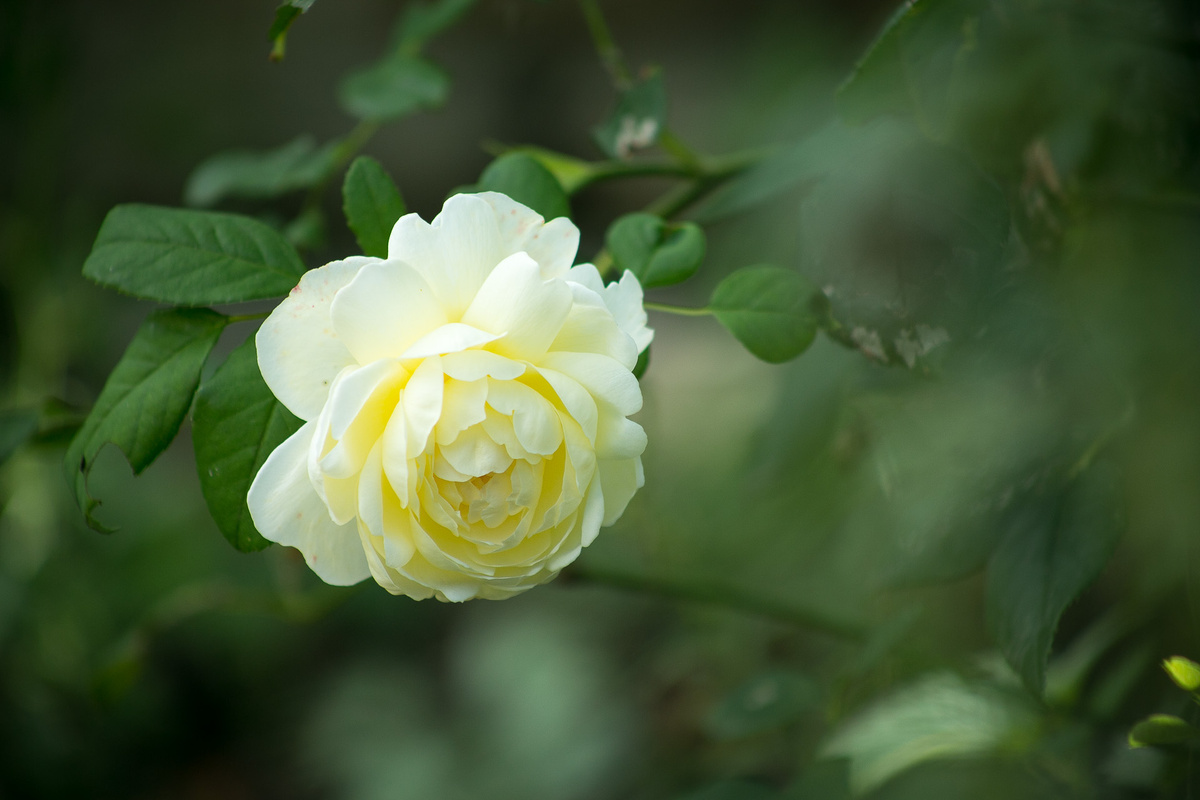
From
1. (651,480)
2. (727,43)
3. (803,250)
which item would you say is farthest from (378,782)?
(727,43)

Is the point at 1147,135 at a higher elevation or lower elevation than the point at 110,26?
higher

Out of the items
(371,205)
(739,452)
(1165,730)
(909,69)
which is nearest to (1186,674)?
(1165,730)

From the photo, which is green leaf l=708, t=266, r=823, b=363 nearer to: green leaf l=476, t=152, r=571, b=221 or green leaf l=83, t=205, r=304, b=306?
green leaf l=476, t=152, r=571, b=221

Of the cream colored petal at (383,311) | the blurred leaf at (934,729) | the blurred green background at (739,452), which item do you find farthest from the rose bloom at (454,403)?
the blurred leaf at (934,729)

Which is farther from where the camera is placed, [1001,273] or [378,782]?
[378,782]

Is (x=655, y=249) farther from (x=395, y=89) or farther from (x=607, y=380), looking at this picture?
(x=395, y=89)

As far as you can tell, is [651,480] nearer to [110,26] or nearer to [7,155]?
[7,155]

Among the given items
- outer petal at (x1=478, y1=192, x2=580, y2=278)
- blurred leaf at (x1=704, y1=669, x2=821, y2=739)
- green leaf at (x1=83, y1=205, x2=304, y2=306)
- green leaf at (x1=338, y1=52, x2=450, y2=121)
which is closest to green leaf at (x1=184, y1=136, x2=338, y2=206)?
green leaf at (x1=338, y1=52, x2=450, y2=121)
